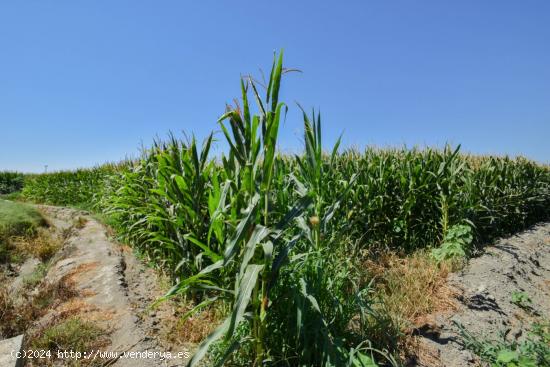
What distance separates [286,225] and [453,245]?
3.50 m

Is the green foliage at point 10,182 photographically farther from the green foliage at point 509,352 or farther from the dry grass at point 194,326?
the green foliage at point 509,352

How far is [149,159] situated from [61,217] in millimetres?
6919

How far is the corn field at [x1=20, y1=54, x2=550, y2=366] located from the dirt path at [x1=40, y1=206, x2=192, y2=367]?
34 centimetres

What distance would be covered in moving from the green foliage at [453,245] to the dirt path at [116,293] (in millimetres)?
3523

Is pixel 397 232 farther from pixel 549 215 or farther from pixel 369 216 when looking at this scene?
pixel 549 215

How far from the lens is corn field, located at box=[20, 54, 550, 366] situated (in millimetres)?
1854

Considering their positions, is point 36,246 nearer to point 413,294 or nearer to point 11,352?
point 11,352

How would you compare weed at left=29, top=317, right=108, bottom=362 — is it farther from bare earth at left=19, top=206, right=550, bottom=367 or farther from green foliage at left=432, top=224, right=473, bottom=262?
green foliage at left=432, top=224, right=473, bottom=262

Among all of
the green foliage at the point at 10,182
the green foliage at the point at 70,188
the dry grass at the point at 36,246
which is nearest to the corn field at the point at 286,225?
the dry grass at the point at 36,246

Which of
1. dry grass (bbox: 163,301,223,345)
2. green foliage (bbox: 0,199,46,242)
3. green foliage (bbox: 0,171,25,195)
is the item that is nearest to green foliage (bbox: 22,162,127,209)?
green foliage (bbox: 0,199,46,242)

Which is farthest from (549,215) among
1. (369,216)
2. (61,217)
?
(61,217)

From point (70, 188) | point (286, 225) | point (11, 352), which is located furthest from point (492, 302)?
point (70, 188)

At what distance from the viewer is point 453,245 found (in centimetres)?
446

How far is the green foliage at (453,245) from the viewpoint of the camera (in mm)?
4364
